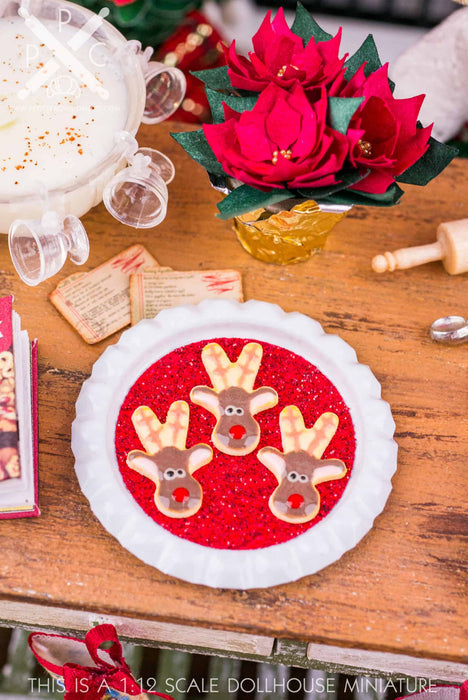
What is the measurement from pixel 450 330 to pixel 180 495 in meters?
0.40

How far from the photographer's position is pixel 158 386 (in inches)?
29.9

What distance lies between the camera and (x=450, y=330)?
2.73 feet

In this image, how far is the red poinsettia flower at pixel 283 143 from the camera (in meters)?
0.65

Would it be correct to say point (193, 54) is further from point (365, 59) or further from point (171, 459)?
point (171, 459)

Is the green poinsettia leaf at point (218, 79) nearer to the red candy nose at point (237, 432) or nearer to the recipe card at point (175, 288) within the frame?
the recipe card at point (175, 288)

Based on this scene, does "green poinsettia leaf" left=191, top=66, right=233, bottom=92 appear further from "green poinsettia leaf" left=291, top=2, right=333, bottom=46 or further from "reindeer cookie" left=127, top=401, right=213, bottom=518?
"reindeer cookie" left=127, top=401, right=213, bottom=518

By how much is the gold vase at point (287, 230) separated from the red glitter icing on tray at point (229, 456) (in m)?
0.14

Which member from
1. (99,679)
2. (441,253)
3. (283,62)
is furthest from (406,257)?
(99,679)

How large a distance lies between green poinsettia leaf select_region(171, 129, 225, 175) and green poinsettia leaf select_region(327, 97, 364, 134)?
0.45 ft

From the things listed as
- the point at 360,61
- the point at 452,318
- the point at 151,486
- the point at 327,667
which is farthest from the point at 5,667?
the point at 360,61

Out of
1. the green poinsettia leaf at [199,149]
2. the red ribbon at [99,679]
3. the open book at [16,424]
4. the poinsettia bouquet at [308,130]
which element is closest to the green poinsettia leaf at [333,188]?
the poinsettia bouquet at [308,130]

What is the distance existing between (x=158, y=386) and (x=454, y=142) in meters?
0.87

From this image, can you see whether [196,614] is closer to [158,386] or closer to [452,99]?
[158,386]

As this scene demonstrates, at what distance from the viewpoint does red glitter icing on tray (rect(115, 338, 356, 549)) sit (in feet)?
2.24
